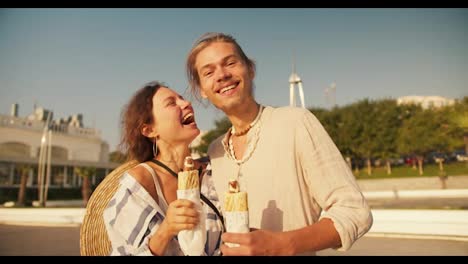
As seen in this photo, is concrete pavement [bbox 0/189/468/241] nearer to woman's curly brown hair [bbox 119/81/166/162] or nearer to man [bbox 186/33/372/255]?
man [bbox 186/33/372/255]

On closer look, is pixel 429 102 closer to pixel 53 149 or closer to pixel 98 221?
pixel 53 149

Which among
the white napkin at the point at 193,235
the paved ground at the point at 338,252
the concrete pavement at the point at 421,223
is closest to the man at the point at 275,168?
the white napkin at the point at 193,235

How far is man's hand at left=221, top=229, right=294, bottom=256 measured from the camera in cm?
141

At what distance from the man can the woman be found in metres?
0.22

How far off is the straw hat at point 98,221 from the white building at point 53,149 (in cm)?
3705

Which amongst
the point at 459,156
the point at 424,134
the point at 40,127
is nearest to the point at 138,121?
the point at 424,134

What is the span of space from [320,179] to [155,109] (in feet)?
4.05

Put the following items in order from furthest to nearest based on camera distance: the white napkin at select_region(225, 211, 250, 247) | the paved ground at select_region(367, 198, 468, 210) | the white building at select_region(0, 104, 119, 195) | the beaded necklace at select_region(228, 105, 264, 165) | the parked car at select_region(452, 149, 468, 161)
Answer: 1. the parked car at select_region(452, 149, 468, 161)
2. the white building at select_region(0, 104, 119, 195)
3. the paved ground at select_region(367, 198, 468, 210)
4. the beaded necklace at select_region(228, 105, 264, 165)
5. the white napkin at select_region(225, 211, 250, 247)

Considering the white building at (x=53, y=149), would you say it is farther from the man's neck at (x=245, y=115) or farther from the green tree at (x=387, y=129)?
the man's neck at (x=245, y=115)

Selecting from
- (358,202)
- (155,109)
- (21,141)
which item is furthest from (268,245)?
(21,141)

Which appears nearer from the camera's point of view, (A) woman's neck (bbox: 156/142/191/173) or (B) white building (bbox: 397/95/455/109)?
(A) woman's neck (bbox: 156/142/191/173)

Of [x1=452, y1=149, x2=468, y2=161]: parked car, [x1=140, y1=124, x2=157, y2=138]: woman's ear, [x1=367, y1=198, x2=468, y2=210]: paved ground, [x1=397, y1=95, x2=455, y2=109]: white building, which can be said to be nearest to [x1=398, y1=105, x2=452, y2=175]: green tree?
[x1=397, y1=95, x2=455, y2=109]: white building

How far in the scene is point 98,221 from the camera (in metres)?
2.75

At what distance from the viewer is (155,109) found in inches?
95.1
